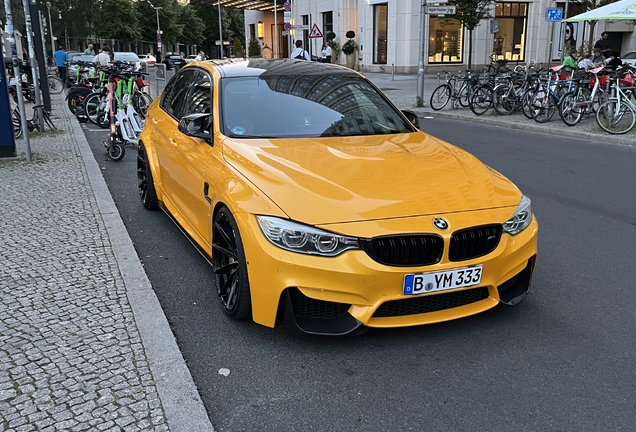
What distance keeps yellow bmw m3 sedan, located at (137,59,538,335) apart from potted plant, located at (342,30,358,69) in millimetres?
36208

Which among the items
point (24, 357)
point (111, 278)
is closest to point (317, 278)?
point (24, 357)

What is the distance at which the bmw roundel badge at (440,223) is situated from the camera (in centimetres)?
333

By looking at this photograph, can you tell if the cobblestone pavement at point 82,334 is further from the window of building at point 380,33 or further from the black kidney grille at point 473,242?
the window of building at point 380,33

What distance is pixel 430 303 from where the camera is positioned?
3.48 m

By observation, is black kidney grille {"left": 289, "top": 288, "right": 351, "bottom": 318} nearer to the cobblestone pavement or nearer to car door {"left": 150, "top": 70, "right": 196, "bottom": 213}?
the cobblestone pavement

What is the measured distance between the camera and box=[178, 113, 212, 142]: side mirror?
449 centimetres

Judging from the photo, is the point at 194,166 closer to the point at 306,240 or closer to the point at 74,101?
the point at 306,240

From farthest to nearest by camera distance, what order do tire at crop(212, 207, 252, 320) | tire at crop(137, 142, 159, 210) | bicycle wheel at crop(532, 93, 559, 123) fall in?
bicycle wheel at crop(532, 93, 559, 123) < tire at crop(137, 142, 159, 210) < tire at crop(212, 207, 252, 320)

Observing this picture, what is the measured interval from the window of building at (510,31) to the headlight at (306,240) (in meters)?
39.0

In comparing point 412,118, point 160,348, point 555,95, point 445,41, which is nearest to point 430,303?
point 160,348

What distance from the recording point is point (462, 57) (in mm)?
38125

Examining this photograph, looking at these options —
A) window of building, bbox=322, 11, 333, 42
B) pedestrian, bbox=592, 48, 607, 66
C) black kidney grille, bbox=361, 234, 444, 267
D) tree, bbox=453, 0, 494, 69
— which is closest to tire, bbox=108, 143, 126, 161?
black kidney grille, bbox=361, 234, 444, 267

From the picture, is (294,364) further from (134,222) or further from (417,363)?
(134,222)

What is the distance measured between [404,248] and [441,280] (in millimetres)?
290
